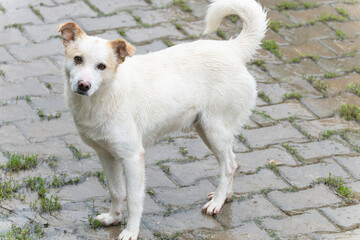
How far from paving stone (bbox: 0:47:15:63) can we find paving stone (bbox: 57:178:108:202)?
7.51 feet

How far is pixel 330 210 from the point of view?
528cm

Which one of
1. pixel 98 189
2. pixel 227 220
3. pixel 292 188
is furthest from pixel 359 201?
pixel 98 189

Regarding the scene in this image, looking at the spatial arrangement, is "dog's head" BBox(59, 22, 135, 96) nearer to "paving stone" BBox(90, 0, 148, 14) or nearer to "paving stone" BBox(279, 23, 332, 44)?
"paving stone" BBox(90, 0, 148, 14)

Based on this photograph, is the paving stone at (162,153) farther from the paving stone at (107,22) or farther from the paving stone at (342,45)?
the paving stone at (342,45)

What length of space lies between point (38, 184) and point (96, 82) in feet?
4.95

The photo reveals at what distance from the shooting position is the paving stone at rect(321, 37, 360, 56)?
794cm

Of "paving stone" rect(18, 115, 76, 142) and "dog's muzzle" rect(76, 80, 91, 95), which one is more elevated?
"dog's muzzle" rect(76, 80, 91, 95)

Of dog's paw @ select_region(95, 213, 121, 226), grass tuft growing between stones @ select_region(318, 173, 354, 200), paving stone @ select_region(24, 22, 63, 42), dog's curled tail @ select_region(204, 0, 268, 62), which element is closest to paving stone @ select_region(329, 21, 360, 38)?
grass tuft growing between stones @ select_region(318, 173, 354, 200)

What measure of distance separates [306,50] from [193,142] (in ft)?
8.35

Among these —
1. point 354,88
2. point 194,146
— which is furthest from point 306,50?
point 194,146

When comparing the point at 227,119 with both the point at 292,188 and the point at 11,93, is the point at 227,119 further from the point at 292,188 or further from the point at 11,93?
the point at 11,93

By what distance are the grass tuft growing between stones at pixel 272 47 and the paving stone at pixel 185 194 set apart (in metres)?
2.77

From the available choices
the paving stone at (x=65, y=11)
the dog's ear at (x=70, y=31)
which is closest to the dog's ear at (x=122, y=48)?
the dog's ear at (x=70, y=31)

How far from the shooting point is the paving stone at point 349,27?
8.35 meters
